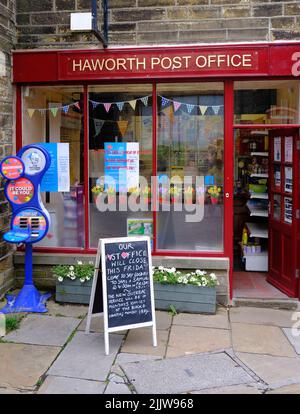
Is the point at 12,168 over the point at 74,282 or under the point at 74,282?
over

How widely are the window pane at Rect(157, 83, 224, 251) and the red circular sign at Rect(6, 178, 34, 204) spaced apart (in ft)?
5.82

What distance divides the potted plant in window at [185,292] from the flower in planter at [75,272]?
868mm

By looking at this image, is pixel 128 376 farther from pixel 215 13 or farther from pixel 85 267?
pixel 215 13

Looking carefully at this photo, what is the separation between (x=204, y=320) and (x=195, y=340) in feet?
2.21

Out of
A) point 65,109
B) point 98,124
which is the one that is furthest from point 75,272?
point 65,109

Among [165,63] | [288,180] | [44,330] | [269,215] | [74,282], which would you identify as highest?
[165,63]

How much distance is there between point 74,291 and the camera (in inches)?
257

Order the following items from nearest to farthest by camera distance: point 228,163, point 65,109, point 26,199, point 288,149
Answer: point 26,199 → point 228,163 → point 288,149 → point 65,109

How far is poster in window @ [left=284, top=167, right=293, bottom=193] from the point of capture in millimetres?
6893

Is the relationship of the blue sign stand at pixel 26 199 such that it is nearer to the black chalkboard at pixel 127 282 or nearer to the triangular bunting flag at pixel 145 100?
the black chalkboard at pixel 127 282

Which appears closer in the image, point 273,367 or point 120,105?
point 273,367

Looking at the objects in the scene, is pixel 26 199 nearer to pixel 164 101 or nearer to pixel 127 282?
pixel 127 282

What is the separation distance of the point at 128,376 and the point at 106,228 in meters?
2.84

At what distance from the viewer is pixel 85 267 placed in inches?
257
